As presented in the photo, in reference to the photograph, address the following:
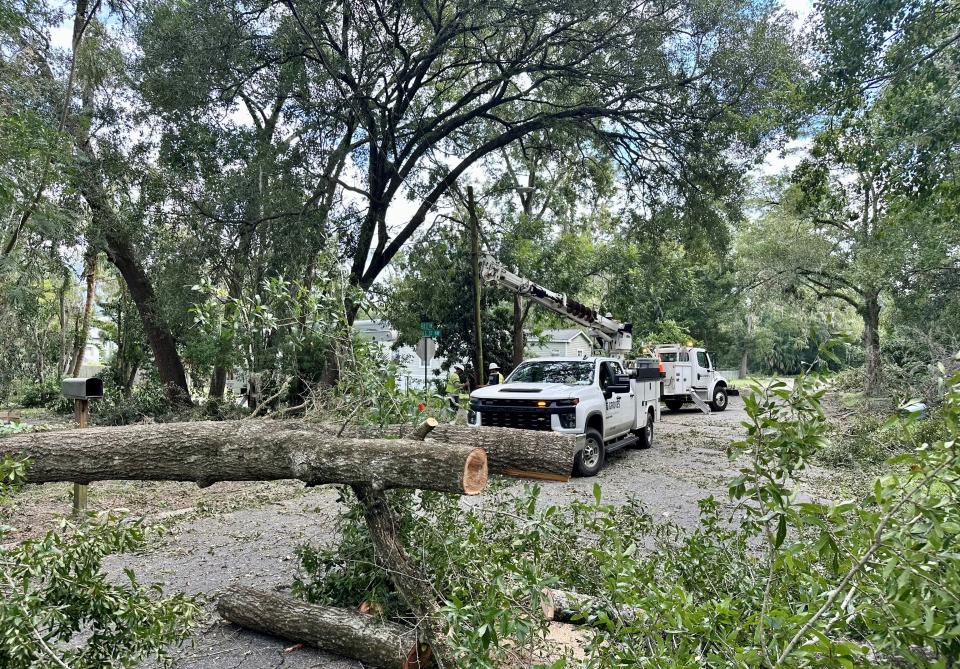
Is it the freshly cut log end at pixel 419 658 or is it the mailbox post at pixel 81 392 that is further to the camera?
the mailbox post at pixel 81 392

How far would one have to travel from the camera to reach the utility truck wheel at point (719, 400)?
2020cm

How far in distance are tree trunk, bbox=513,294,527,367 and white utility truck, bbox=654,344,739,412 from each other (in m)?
4.39

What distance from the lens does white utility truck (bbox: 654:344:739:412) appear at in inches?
733

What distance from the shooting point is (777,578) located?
282 centimetres

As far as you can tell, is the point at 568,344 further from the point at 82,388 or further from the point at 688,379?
the point at 82,388

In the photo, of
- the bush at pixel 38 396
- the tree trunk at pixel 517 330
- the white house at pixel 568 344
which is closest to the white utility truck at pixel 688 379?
the tree trunk at pixel 517 330

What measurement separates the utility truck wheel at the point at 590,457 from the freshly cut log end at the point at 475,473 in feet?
20.3

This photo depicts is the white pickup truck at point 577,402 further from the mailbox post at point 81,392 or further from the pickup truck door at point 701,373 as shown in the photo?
the pickup truck door at point 701,373

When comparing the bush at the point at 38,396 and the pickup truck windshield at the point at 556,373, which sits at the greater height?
the pickup truck windshield at the point at 556,373

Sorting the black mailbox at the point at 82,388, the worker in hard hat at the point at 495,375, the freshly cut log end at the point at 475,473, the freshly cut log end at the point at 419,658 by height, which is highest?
the worker in hard hat at the point at 495,375

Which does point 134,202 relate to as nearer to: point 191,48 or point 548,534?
point 191,48

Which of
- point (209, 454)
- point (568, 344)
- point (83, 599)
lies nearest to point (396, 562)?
point (209, 454)

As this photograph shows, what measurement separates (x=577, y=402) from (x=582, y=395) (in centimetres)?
24

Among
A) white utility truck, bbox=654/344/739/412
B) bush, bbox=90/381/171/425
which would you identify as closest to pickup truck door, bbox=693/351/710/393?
white utility truck, bbox=654/344/739/412
